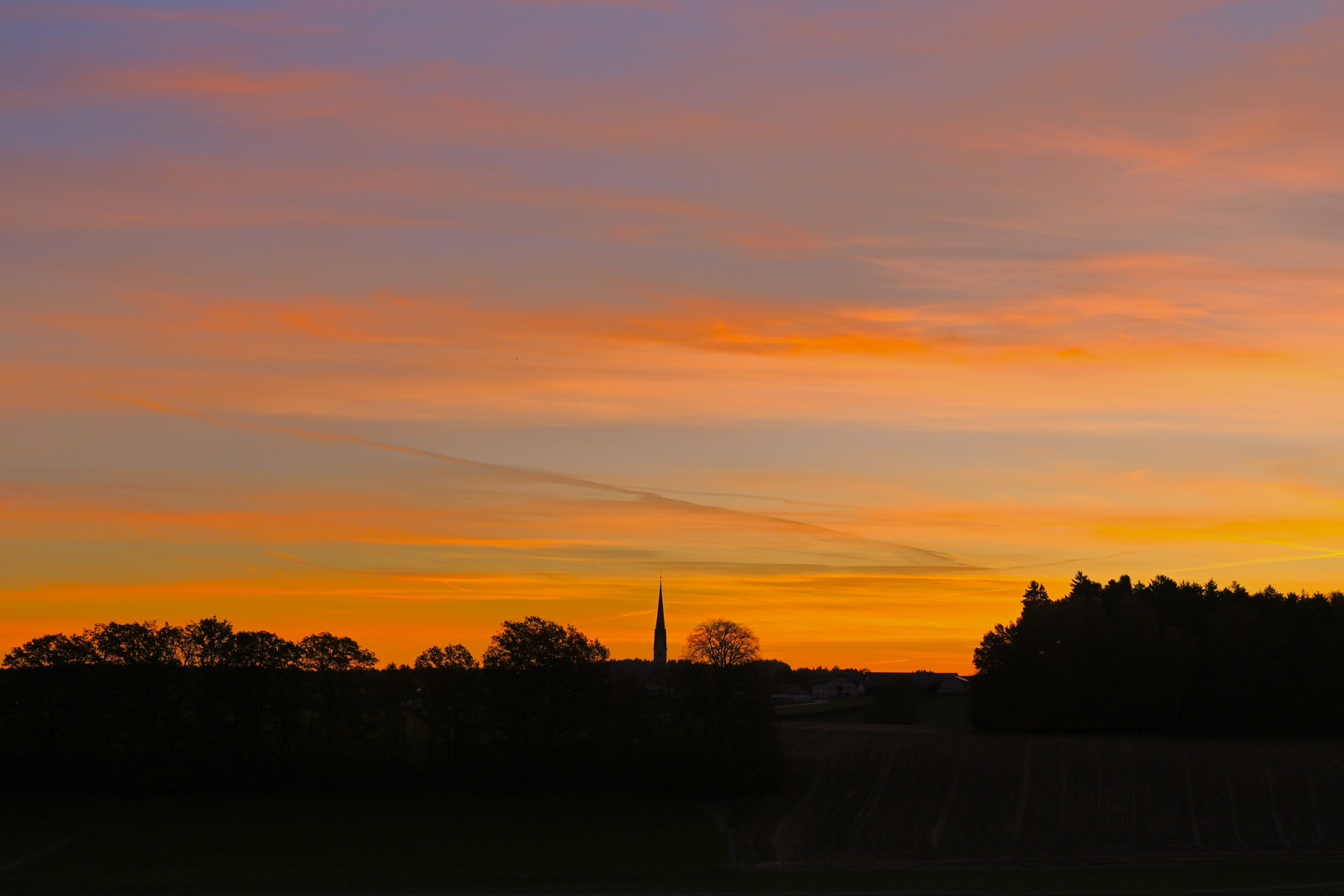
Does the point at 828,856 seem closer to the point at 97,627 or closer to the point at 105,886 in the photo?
the point at 105,886

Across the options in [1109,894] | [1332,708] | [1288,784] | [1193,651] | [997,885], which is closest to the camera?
[1109,894]

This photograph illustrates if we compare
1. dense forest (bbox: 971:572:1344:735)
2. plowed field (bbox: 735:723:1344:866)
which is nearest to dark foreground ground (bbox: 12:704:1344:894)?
plowed field (bbox: 735:723:1344:866)

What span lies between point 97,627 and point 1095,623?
240ft

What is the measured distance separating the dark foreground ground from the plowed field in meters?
0.19

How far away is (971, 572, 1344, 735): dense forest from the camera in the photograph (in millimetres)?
88562

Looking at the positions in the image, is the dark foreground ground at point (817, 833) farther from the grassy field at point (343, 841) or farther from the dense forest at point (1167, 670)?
the dense forest at point (1167, 670)

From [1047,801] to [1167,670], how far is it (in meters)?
28.5

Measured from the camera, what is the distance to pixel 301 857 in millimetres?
58469

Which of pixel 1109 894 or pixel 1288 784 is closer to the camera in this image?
pixel 1109 894

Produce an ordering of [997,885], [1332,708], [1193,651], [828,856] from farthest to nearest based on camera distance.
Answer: [1193,651] < [1332,708] < [828,856] < [997,885]

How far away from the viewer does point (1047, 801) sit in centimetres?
6769

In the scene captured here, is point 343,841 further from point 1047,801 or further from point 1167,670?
point 1167,670

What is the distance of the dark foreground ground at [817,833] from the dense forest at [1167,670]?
22.6 feet

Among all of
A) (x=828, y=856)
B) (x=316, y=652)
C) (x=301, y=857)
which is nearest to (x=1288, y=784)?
(x=828, y=856)
